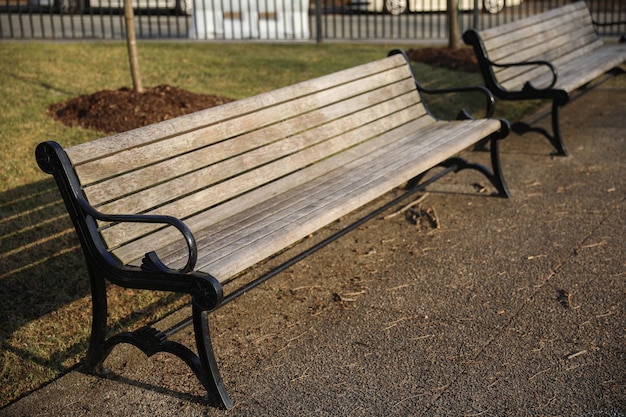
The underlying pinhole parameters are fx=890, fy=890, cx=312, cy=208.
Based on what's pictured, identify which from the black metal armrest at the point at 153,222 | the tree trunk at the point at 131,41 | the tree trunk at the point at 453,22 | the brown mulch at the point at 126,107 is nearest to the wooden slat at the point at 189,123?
the black metal armrest at the point at 153,222

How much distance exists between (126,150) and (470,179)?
12.0ft

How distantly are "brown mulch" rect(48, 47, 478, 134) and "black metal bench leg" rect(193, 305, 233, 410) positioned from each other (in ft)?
13.4

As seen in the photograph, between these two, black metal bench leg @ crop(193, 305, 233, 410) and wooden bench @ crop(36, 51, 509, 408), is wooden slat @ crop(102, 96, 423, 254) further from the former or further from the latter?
black metal bench leg @ crop(193, 305, 233, 410)

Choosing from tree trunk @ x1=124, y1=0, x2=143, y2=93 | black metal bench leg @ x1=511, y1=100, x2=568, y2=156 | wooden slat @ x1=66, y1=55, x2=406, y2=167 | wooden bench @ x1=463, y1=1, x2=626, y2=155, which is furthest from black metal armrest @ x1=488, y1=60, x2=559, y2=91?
tree trunk @ x1=124, y1=0, x2=143, y2=93

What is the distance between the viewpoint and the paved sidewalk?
371 centimetres

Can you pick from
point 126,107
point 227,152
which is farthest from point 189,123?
point 126,107

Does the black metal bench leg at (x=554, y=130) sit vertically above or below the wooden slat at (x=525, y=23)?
below

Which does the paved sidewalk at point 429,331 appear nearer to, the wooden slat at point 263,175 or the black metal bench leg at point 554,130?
the wooden slat at point 263,175

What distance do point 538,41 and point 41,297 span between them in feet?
19.9

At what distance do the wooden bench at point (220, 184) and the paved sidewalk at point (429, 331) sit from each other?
8.4 inches

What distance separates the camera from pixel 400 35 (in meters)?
15.7

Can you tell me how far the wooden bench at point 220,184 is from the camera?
3.67 m

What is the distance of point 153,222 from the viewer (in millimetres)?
3518

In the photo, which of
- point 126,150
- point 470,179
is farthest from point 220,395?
point 470,179
